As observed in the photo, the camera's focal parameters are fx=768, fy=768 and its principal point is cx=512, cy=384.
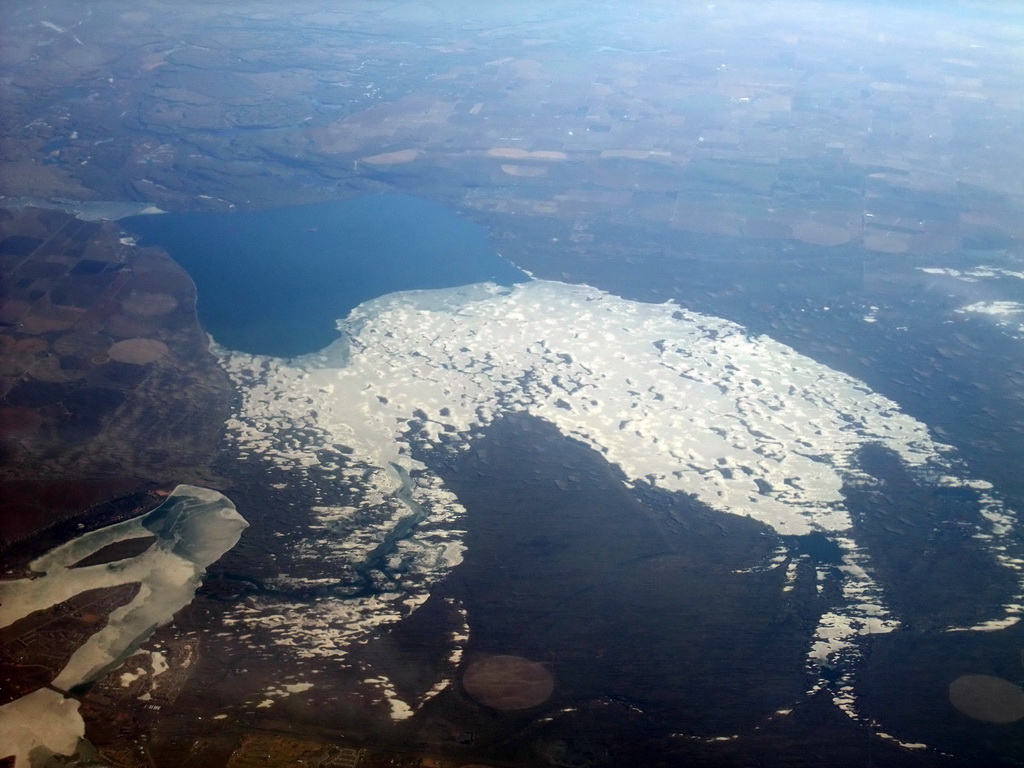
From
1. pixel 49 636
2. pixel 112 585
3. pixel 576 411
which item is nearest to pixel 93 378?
pixel 112 585

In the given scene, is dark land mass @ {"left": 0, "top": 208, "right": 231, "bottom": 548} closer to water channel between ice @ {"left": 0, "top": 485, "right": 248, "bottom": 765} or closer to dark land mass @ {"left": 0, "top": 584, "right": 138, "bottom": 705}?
water channel between ice @ {"left": 0, "top": 485, "right": 248, "bottom": 765}

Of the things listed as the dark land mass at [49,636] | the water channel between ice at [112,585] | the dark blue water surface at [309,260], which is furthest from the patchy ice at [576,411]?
the dark land mass at [49,636]

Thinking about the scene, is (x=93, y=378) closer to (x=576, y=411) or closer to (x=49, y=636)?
(x=49, y=636)

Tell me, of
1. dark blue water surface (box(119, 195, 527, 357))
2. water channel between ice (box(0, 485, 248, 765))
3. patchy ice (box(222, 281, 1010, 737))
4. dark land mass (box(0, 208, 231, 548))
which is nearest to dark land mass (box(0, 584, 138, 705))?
water channel between ice (box(0, 485, 248, 765))

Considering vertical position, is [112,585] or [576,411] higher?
[576,411]

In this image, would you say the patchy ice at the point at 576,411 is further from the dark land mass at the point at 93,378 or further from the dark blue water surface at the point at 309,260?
the dark land mass at the point at 93,378

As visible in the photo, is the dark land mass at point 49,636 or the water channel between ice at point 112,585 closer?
the water channel between ice at point 112,585
